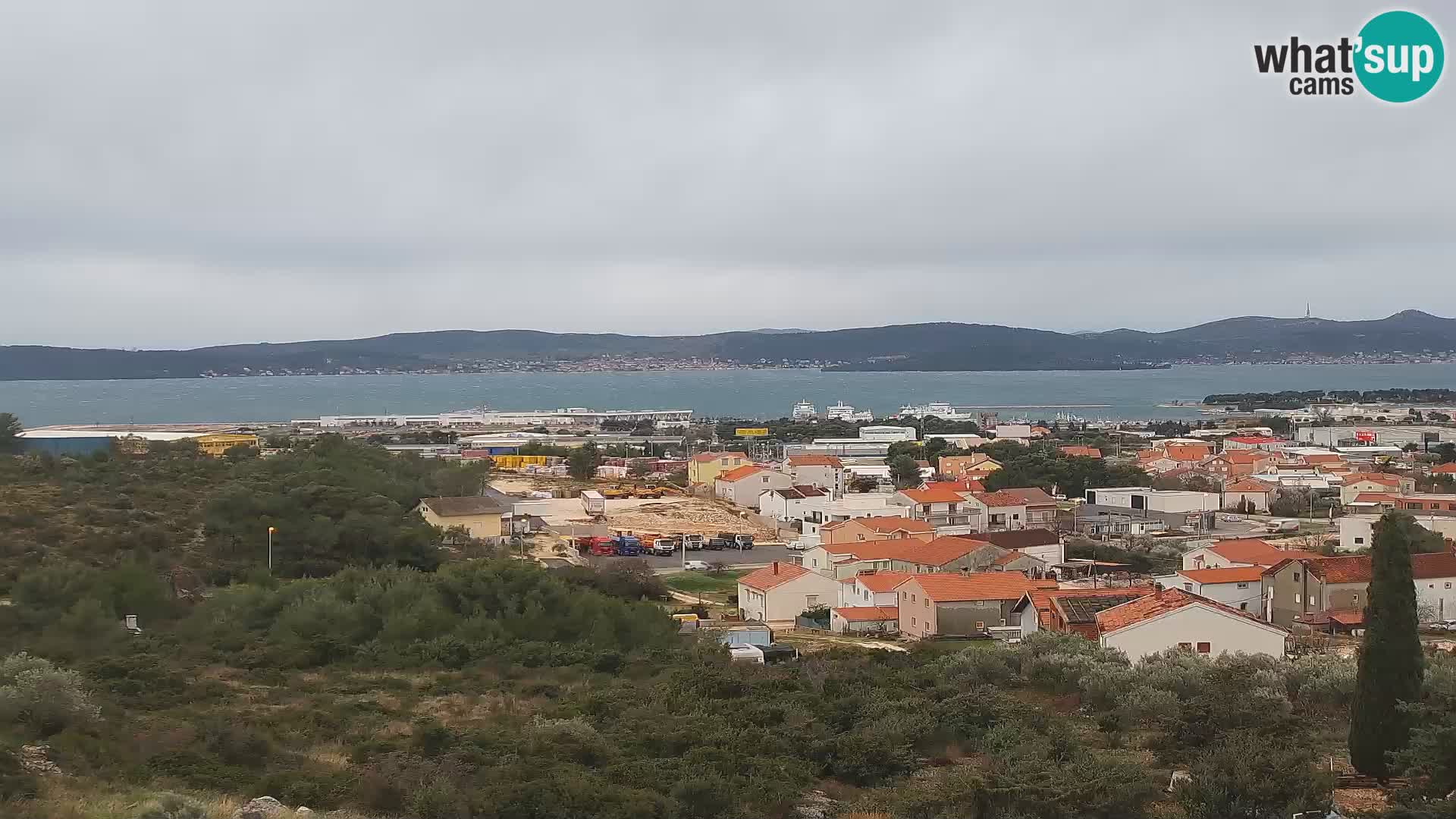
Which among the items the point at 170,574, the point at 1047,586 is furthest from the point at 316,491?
the point at 1047,586

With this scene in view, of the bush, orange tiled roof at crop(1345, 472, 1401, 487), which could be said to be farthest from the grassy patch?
orange tiled roof at crop(1345, 472, 1401, 487)

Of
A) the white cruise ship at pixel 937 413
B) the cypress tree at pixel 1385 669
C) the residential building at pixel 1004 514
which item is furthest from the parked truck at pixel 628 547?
the white cruise ship at pixel 937 413

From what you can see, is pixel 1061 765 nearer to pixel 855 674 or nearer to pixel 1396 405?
pixel 855 674

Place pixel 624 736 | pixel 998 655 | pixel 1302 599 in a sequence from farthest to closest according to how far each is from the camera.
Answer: pixel 1302 599, pixel 998 655, pixel 624 736

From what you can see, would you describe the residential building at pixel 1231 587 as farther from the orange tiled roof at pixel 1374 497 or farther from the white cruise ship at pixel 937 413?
the white cruise ship at pixel 937 413

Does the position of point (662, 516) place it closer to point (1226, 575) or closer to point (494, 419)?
point (1226, 575)

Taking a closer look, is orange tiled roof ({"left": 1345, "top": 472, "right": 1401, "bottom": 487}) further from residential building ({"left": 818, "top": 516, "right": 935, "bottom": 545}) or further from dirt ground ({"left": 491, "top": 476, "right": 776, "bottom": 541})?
dirt ground ({"left": 491, "top": 476, "right": 776, "bottom": 541})
